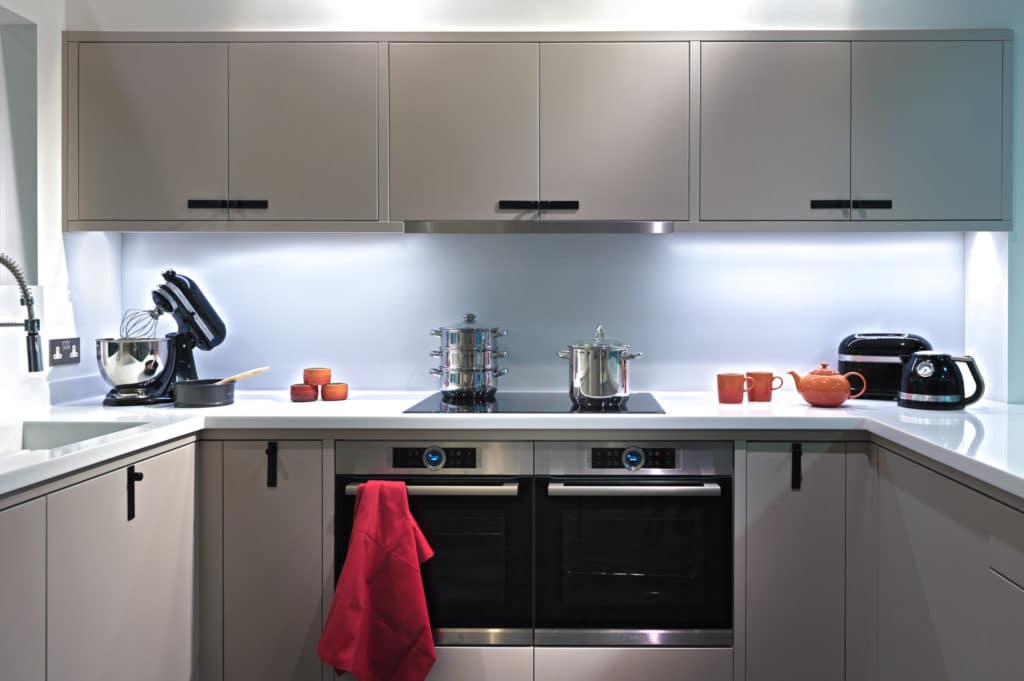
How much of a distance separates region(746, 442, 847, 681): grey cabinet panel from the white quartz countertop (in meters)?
0.13

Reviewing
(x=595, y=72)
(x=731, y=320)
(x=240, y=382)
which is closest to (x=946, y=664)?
(x=731, y=320)

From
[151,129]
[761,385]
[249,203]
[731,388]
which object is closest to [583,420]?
[731,388]

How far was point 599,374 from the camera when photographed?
8.22 ft

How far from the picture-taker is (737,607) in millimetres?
2291

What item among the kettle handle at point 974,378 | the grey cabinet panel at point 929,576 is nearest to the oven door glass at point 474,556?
the grey cabinet panel at point 929,576

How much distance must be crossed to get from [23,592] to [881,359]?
261cm

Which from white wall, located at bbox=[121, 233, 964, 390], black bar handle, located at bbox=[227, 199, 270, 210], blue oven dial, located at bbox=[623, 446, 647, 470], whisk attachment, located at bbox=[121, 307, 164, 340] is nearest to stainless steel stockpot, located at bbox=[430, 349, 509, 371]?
white wall, located at bbox=[121, 233, 964, 390]

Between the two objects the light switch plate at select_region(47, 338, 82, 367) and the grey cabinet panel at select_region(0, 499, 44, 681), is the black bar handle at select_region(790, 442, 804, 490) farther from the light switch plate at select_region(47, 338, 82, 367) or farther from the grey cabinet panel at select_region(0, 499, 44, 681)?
the light switch plate at select_region(47, 338, 82, 367)

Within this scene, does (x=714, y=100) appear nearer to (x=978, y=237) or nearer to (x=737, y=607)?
(x=978, y=237)

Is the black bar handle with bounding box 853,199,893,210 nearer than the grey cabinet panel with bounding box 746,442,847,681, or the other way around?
the grey cabinet panel with bounding box 746,442,847,681

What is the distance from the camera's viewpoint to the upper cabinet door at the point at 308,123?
2604mm

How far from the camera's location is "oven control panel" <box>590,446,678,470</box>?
2.31 metres

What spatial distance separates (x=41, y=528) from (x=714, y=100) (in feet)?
7.47

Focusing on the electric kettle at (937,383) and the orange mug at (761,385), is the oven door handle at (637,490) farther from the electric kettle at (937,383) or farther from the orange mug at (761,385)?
the electric kettle at (937,383)
